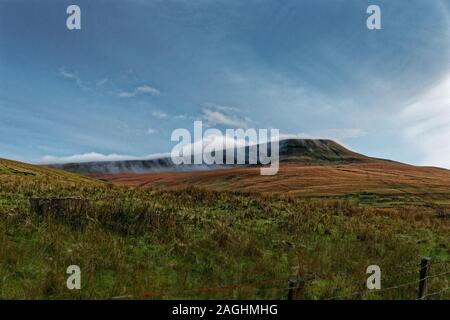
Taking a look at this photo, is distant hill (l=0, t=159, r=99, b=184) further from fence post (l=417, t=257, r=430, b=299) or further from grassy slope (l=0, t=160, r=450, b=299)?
fence post (l=417, t=257, r=430, b=299)

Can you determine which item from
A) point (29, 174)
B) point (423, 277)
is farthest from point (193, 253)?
point (29, 174)

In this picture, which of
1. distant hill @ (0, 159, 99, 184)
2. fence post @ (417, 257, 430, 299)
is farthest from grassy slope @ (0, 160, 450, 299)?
distant hill @ (0, 159, 99, 184)

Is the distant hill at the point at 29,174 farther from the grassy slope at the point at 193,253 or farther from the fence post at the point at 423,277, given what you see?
the fence post at the point at 423,277

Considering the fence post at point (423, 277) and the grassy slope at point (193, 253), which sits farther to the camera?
the fence post at point (423, 277)

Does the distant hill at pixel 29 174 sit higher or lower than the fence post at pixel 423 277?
higher

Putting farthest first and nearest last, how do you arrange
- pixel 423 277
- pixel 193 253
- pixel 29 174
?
pixel 29 174 < pixel 193 253 < pixel 423 277

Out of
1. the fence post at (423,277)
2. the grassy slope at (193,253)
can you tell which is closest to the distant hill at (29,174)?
the grassy slope at (193,253)

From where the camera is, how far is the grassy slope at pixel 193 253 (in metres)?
9.18

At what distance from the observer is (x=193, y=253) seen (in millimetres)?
11672

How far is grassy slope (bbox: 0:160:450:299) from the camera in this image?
918cm

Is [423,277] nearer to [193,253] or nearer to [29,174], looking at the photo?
[193,253]

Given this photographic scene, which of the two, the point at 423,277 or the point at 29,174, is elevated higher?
the point at 29,174
